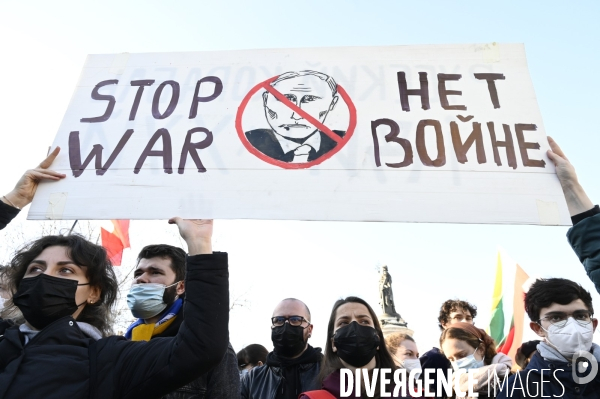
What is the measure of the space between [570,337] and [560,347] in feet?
0.25

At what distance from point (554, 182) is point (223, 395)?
186cm

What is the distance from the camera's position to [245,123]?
269 cm

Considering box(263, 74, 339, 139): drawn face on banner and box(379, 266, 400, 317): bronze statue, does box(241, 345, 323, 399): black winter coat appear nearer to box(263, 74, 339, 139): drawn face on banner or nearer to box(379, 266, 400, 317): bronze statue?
box(263, 74, 339, 139): drawn face on banner

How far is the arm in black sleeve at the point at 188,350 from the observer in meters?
1.52

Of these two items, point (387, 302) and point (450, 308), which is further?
point (387, 302)

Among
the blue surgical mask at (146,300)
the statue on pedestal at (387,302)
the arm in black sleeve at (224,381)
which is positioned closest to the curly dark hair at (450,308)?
the arm in black sleeve at (224,381)

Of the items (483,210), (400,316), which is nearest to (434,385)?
(483,210)

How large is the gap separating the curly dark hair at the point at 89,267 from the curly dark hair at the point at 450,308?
3.07 m

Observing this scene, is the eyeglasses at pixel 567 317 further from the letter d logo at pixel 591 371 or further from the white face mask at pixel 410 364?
the white face mask at pixel 410 364

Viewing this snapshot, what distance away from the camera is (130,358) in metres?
1.61

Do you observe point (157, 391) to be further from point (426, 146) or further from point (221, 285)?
point (426, 146)

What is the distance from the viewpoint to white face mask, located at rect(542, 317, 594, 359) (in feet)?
8.29

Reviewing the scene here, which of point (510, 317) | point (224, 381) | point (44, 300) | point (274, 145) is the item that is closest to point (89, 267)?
point (44, 300)

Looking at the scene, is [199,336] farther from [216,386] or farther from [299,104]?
[299,104]
